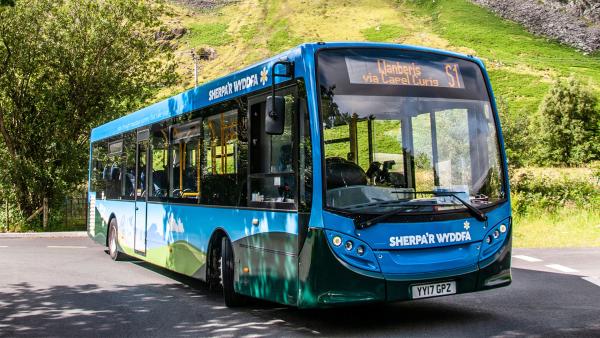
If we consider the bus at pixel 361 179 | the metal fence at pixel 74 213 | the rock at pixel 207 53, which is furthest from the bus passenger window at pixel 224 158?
the rock at pixel 207 53

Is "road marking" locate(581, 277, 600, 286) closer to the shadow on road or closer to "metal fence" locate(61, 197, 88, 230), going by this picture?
the shadow on road

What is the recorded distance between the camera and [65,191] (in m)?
26.5

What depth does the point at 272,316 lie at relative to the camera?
321 inches

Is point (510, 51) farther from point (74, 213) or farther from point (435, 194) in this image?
point (435, 194)

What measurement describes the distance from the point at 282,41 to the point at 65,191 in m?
115

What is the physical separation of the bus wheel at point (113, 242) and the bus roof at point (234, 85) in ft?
7.67

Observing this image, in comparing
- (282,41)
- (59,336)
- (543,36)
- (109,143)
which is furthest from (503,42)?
(59,336)

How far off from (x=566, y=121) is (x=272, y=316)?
62.9 metres

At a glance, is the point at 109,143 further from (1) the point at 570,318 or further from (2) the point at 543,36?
(2) the point at 543,36

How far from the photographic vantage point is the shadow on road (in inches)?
284

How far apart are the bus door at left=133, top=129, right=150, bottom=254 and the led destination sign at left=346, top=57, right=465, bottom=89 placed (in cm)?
603

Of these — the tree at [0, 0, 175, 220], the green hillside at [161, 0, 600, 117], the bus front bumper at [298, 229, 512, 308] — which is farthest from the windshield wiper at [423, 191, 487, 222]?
the green hillside at [161, 0, 600, 117]

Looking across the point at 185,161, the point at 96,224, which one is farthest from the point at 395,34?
the point at 185,161

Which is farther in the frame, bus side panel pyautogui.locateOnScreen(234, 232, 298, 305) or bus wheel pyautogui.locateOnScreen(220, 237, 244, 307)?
bus wheel pyautogui.locateOnScreen(220, 237, 244, 307)
